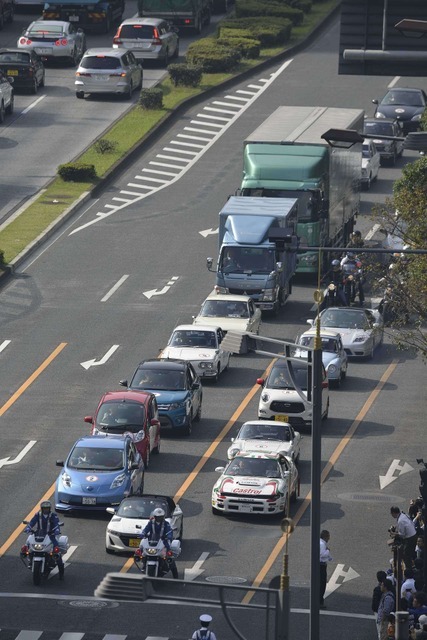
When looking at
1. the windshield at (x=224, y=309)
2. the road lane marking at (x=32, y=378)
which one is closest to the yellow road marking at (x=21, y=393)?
the road lane marking at (x=32, y=378)

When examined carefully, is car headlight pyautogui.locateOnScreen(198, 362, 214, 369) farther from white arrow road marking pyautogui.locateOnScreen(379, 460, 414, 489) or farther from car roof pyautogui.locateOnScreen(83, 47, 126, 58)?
car roof pyautogui.locateOnScreen(83, 47, 126, 58)

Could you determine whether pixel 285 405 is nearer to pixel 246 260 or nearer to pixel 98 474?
pixel 98 474

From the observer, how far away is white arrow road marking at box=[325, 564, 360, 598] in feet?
125

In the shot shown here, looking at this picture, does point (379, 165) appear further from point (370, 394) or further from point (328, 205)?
point (370, 394)

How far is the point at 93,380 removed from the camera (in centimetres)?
5288

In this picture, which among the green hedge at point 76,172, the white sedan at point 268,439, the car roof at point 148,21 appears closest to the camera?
the white sedan at point 268,439

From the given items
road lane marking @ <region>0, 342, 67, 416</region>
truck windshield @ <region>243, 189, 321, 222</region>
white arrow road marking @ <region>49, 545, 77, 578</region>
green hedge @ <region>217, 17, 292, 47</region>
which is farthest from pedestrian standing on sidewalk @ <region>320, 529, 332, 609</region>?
green hedge @ <region>217, 17, 292, 47</region>

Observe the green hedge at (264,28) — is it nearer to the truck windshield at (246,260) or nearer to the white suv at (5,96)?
the white suv at (5,96)

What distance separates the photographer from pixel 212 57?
281ft

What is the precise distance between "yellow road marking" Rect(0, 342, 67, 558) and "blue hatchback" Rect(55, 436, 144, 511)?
1.01 m

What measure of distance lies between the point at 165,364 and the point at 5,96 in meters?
30.4

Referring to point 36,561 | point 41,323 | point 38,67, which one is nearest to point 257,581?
point 36,561

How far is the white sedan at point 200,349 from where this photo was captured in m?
53.0

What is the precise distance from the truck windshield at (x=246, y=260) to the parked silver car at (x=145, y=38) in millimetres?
28441
